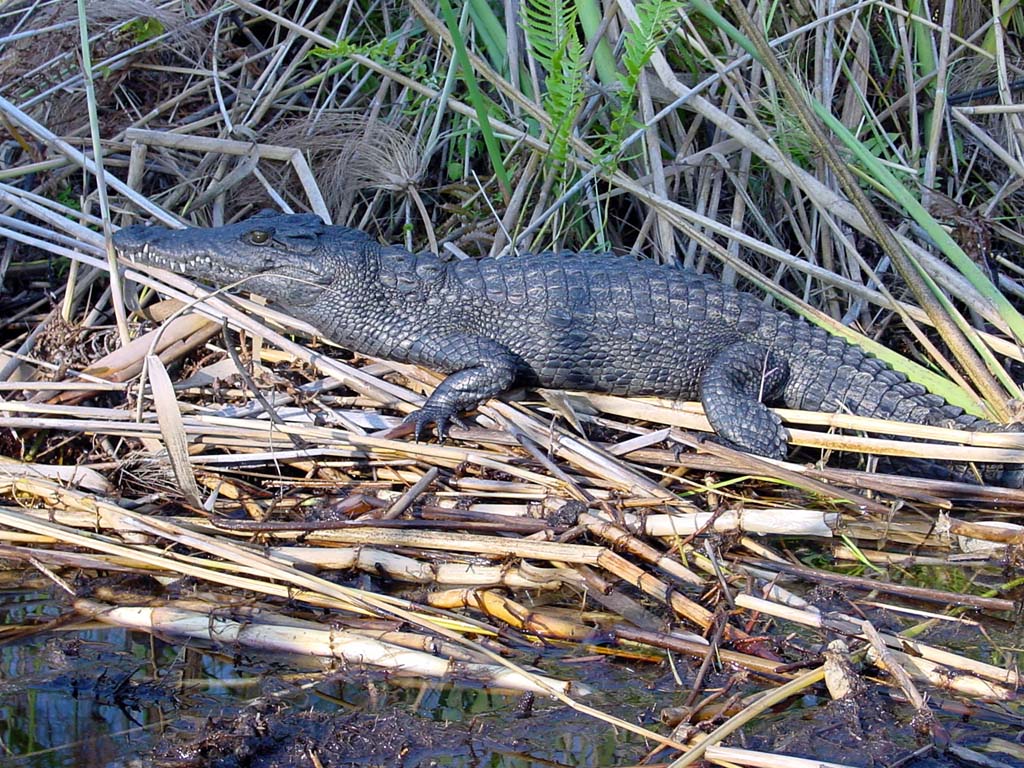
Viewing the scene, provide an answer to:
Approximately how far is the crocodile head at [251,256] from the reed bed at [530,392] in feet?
0.39

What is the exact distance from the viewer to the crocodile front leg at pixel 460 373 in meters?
3.75

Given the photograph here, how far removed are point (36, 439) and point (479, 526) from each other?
1689mm

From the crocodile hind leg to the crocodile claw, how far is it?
936 millimetres

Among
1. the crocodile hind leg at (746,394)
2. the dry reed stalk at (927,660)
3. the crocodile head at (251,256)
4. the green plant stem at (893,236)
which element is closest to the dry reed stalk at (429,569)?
the dry reed stalk at (927,660)

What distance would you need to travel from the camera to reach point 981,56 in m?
4.84

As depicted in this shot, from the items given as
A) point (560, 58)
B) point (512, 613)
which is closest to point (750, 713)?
point (512, 613)

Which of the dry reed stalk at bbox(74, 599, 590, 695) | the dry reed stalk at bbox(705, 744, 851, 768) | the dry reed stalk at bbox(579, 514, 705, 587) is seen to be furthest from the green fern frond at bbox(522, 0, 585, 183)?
the dry reed stalk at bbox(705, 744, 851, 768)

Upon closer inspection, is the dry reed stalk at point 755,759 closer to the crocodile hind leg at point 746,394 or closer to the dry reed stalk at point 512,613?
the dry reed stalk at point 512,613

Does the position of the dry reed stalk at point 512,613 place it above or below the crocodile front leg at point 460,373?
below

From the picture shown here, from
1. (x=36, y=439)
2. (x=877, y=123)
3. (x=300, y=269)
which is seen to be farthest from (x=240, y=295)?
(x=877, y=123)

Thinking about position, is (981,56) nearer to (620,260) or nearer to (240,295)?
(620,260)

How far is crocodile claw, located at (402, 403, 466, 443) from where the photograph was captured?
146 inches

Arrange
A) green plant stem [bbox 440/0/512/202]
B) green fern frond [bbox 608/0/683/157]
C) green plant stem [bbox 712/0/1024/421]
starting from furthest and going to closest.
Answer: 1. green plant stem [bbox 440/0/512/202]
2. green fern frond [bbox 608/0/683/157]
3. green plant stem [bbox 712/0/1024/421]

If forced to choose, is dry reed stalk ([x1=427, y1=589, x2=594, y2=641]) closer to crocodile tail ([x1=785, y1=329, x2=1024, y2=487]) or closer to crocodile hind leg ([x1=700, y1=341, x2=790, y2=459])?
crocodile hind leg ([x1=700, y1=341, x2=790, y2=459])
